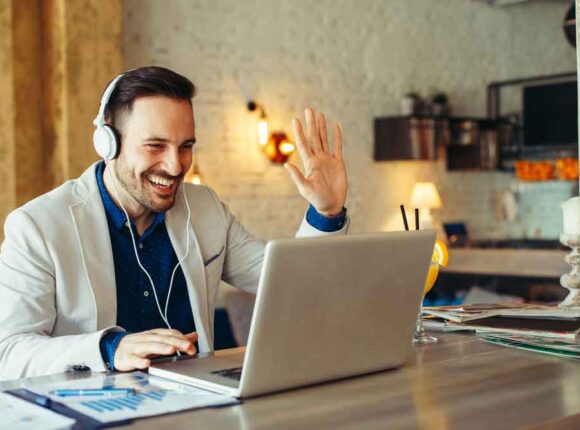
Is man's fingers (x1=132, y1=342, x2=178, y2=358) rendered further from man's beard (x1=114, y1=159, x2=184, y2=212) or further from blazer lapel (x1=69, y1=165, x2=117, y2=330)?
man's beard (x1=114, y1=159, x2=184, y2=212)

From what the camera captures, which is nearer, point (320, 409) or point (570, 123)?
point (320, 409)

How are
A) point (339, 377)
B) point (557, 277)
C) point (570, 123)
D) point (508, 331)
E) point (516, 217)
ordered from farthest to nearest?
point (516, 217), point (570, 123), point (557, 277), point (508, 331), point (339, 377)

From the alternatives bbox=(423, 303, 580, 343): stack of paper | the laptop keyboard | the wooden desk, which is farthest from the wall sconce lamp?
the laptop keyboard

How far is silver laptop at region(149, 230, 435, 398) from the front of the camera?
59.0 inches

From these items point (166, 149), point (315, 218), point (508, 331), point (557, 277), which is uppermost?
point (166, 149)

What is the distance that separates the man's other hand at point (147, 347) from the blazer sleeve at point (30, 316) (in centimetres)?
9

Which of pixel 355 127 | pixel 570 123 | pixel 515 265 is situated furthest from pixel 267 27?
pixel 570 123

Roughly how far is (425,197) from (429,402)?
6742 millimetres

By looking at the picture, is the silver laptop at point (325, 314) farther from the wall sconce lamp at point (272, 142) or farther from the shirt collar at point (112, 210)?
the wall sconce lamp at point (272, 142)

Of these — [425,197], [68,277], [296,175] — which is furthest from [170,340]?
[425,197]

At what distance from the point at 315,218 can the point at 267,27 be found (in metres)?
4.92

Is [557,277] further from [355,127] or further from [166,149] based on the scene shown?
[166,149]

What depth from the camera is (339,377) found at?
1.67 meters

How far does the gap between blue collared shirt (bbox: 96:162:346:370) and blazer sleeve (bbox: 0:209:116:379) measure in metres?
0.25
